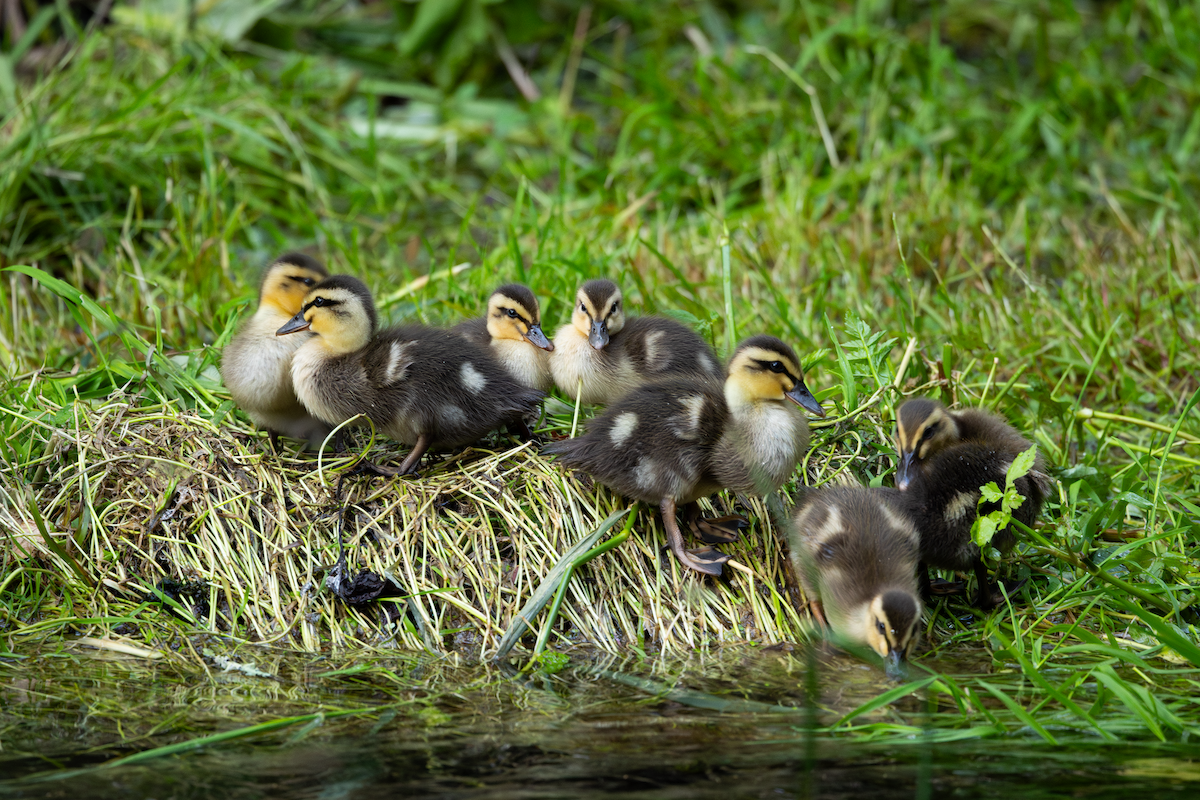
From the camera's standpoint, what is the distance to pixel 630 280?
19.8 ft

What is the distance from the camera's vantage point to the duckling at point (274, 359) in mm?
4281

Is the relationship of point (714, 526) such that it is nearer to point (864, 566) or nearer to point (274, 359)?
point (864, 566)

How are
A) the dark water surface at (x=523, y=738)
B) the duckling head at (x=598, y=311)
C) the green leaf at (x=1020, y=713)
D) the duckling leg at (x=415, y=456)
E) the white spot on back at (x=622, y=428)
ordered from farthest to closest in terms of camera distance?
the duckling head at (x=598, y=311) → the duckling leg at (x=415, y=456) → the white spot on back at (x=622, y=428) → the green leaf at (x=1020, y=713) → the dark water surface at (x=523, y=738)

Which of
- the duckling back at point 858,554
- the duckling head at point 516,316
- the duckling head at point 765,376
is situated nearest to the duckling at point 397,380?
the duckling head at point 516,316

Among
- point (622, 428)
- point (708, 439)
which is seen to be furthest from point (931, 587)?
point (622, 428)

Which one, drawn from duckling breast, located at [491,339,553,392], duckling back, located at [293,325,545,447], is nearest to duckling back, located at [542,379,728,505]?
duckling back, located at [293,325,545,447]

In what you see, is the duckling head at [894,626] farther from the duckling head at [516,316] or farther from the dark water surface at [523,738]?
A: the duckling head at [516,316]

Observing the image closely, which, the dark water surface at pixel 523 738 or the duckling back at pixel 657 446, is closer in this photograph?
the dark water surface at pixel 523 738

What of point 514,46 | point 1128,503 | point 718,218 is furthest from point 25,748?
point 514,46

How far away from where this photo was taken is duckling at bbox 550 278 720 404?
446cm

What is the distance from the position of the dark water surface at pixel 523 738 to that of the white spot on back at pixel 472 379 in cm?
94

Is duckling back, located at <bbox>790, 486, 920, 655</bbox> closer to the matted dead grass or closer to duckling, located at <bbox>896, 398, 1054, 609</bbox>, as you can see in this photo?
duckling, located at <bbox>896, 398, 1054, 609</bbox>

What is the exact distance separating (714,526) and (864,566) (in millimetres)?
609

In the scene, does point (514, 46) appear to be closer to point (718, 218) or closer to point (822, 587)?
point (718, 218)
